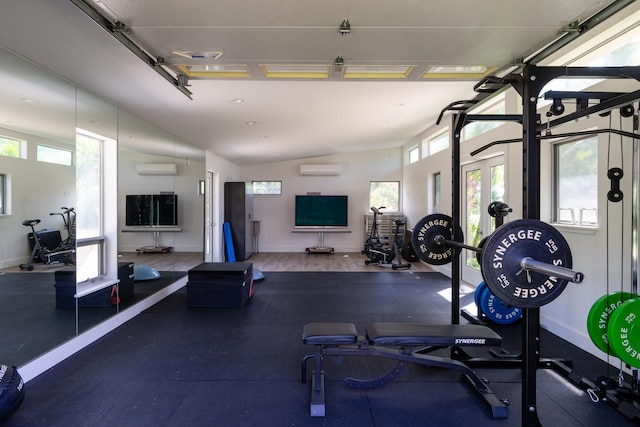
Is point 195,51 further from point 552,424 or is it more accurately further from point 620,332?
point 552,424

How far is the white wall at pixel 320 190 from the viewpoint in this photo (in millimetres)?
8508

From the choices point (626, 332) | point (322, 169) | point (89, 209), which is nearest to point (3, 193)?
point (89, 209)

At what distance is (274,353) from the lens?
2654 millimetres

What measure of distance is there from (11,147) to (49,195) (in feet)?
1.34

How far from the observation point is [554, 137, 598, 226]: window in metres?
2.71

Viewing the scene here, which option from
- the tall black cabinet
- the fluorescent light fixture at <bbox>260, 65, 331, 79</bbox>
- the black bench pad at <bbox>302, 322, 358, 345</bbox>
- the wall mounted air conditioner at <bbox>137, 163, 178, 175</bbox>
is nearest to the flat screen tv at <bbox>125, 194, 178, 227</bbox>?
Result: the wall mounted air conditioner at <bbox>137, 163, 178, 175</bbox>

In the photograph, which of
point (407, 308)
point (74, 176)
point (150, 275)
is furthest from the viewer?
point (150, 275)

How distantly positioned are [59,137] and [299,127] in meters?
3.05

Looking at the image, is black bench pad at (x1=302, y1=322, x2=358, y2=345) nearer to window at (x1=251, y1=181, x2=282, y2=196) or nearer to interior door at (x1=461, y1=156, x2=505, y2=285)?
interior door at (x1=461, y1=156, x2=505, y2=285)

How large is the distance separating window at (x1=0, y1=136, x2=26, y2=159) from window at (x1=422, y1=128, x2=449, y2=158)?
5616 millimetres

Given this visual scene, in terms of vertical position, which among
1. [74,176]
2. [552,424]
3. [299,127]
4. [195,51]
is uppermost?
[299,127]

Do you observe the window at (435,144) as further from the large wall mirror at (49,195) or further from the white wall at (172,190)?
the large wall mirror at (49,195)

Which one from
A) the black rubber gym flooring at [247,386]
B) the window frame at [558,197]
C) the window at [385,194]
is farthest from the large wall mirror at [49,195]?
the window at [385,194]

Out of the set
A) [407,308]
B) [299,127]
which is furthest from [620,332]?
[299,127]
